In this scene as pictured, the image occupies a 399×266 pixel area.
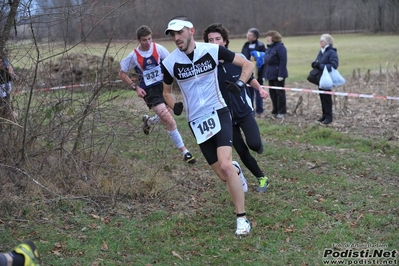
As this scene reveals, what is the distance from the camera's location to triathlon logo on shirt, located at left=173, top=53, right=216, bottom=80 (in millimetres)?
5984

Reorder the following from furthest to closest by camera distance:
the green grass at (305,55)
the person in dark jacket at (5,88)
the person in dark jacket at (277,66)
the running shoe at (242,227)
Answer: the person in dark jacket at (277,66), the green grass at (305,55), the person in dark jacket at (5,88), the running shoe at (242,227)

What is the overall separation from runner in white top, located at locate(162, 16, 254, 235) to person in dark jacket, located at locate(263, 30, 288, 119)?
23.3 ft

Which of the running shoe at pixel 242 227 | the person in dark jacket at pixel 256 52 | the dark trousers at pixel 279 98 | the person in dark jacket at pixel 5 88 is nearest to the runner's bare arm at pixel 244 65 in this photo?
the running shoe at pixel 242 227

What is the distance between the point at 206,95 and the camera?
6.03 metres

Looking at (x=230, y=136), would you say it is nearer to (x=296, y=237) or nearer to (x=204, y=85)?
(x=204, y=85)

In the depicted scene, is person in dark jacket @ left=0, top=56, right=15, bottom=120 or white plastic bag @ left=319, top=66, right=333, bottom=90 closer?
person in dark jacket @ left=0, top=56, right=15, bottom=120

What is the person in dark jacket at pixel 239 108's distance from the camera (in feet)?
22.7

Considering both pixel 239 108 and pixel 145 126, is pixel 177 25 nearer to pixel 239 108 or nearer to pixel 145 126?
pixel 239 108

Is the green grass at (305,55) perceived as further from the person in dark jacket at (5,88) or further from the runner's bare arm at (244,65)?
the runner's bare arm at (244,65)

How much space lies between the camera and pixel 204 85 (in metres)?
6.03

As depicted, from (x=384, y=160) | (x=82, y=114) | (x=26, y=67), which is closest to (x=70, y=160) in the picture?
(x=82, y=114)

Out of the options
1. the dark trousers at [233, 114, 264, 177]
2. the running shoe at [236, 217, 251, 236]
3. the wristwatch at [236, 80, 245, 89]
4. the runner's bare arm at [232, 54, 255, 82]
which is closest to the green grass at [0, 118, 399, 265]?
the running shoe at [236, 217, 251, 236]

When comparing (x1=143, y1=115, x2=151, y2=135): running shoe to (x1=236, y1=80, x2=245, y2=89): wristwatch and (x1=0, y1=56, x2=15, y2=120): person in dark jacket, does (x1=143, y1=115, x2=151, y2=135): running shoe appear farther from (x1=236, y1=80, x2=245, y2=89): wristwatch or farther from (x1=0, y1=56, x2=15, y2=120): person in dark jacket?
(x1=236, y1=80, x2=245, y2=89): wristwatch

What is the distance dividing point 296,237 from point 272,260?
662mm
